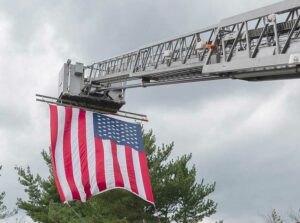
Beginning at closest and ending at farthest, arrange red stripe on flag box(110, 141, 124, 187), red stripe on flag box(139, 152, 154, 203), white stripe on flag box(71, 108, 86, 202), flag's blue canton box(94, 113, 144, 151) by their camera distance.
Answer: white stripe on flag box(71, 108, 86, 202) → red stripe on flag box(110, 141, 124, 187) → red stripe on flag box(139, 152, 154, 203) → flag's blue canton box(94, 113, 144, 151)

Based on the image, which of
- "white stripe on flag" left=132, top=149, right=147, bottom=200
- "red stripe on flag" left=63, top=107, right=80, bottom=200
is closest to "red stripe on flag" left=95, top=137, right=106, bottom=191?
"red stripe on flag" left=63, top=107, right=80, bottom=200

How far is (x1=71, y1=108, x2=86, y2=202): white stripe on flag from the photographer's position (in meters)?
13.7

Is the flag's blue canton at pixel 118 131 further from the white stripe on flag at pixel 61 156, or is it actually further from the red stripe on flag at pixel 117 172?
the white stripe on flag at pixel 61 156

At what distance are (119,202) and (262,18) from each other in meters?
16.8

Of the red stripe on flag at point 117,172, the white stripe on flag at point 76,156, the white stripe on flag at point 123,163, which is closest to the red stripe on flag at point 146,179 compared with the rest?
the white stripe on flag at point 123,163

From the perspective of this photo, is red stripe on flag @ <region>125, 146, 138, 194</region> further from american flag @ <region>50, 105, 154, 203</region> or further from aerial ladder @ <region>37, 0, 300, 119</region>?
aerial ladder @ <region>37, 0, 300, 119</region>

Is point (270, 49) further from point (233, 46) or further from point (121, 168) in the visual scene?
point (121, 168)

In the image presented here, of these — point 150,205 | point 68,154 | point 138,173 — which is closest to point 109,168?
point 138,173

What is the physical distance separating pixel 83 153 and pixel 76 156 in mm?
210

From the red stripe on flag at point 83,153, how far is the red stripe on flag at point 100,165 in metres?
0.28

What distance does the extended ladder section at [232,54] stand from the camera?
8.66 meters

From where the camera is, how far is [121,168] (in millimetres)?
14234

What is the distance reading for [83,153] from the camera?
14.4m

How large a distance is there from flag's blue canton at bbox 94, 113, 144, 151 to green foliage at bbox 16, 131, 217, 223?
808 cm
